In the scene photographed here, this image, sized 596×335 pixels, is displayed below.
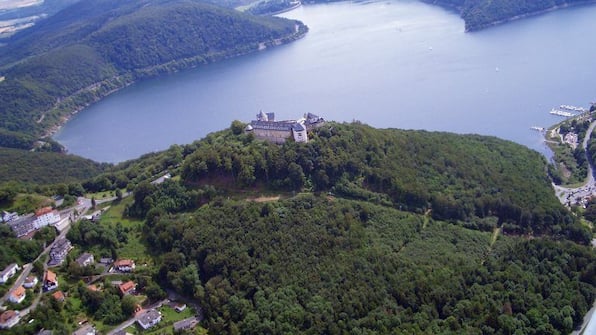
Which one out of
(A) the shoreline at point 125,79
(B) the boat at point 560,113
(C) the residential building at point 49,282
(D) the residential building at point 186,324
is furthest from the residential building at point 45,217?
(B) the boat at point 560,113

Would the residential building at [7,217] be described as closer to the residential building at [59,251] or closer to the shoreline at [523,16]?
the residential building at [59,251]

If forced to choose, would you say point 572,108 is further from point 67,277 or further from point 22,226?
point 22,226

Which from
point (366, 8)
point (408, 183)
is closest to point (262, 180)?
point (408, 183)

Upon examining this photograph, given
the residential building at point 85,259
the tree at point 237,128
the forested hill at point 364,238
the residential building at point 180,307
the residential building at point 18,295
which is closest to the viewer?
the forested hill at point 364,238

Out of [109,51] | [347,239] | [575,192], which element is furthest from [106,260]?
[109,51]

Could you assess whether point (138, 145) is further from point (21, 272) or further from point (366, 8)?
point (366, 8)

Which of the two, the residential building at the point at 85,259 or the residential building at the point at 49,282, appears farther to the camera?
the residential building at the point at 85,259

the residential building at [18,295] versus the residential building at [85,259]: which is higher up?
the residential building at [18,295]

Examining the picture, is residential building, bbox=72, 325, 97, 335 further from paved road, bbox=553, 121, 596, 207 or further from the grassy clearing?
paved road, bbox=553, 121, 596, 207
